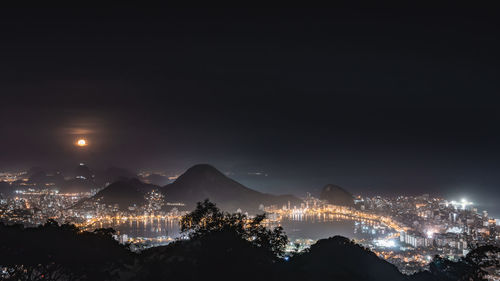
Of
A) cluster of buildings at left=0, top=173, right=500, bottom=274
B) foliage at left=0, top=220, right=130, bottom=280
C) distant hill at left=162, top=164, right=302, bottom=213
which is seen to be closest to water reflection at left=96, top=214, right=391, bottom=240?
cluster of buildings at left=0, top=173, right=500, bottom=274

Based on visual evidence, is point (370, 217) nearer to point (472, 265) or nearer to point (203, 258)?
point (472, 265)

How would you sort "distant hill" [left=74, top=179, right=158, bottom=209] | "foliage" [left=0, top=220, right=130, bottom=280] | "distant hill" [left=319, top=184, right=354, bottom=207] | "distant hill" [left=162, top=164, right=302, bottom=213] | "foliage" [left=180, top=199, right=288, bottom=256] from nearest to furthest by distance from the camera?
"foliage" [left=0, top=220, right=130, bottom=280]
"foliage" [left=180, top=199, right=288, bottom=256]
"distant hill" [left=74, top=179, right=158, bottom=209]
"distant hill" [left=162, top=164, right=302, bottom=213]
"distant hill" [left=319, top=184, right=354, bottom=207]

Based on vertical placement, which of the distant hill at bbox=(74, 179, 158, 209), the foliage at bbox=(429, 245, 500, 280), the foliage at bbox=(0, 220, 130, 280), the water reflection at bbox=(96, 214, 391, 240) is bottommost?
the water reflection at bbox=(96, 214, 391, 240)

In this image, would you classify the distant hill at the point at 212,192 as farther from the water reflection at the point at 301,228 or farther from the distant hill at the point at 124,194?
the water reflection at the point at 301,228

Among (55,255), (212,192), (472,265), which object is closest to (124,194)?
(212,192)

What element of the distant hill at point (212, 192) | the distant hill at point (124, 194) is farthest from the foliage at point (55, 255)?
the distant hill at point (124, 194)

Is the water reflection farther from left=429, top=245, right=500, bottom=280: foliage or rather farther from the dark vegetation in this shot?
left=429, top=245, right=500, bottom=280: foliage
